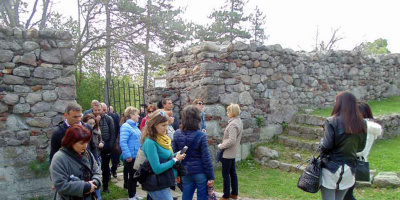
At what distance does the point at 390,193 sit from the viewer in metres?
5.11

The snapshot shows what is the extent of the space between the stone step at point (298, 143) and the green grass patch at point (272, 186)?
1031mm

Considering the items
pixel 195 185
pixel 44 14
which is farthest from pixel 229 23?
pixel 195 185

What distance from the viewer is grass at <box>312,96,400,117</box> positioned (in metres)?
8.70

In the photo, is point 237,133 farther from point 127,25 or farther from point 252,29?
point 252,29

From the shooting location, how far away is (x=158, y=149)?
3334mm

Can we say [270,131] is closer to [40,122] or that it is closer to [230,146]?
[230,146]

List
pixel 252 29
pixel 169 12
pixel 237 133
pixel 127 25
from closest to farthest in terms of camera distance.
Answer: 1. pixel 237 133
2. pixel 127 25
3. pixel 169 12
4. pixel 252 29

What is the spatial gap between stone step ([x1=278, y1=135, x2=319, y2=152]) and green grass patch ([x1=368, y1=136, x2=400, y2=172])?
3.84 feet

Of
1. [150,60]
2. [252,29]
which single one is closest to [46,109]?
[150,60]

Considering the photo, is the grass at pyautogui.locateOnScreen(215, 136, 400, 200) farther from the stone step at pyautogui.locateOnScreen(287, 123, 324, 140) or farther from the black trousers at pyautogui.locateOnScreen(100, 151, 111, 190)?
the black trousers at pyautogui.locateOnScreen(100, 151, 111, 190)

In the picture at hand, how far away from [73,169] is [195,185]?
5.30 feet

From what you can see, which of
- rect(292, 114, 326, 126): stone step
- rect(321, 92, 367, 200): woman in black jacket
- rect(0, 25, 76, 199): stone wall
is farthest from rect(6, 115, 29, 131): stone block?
rect(292, 114, 326, 126): stone step

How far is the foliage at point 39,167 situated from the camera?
522 centimetres

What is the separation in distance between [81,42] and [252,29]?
1444 centimetres
